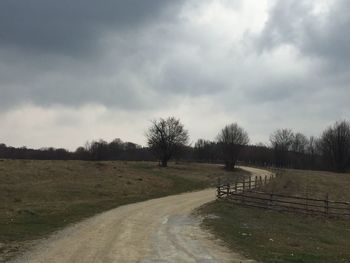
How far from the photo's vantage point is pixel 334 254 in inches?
751

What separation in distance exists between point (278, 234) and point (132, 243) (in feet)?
28.4

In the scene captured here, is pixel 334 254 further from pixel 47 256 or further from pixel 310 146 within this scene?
pixel 310 146

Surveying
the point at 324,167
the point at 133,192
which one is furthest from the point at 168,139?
the point at 324,167

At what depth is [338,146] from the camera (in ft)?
430

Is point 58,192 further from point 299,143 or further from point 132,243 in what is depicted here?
point 299,143

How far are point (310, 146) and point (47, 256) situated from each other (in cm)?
18354

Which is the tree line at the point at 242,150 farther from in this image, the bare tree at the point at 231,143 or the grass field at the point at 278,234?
the grass field at the point at 278,234

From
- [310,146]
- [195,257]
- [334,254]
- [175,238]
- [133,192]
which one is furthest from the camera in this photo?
[310,146]

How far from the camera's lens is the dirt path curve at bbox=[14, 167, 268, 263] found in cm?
1608

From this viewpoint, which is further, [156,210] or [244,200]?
[244,200]

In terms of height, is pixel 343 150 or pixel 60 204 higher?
pixel 343 150

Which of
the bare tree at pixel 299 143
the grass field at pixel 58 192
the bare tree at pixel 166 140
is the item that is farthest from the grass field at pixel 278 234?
the bare tree at pixel 299 143

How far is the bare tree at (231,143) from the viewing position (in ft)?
338

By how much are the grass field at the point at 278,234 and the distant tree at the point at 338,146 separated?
317ft
